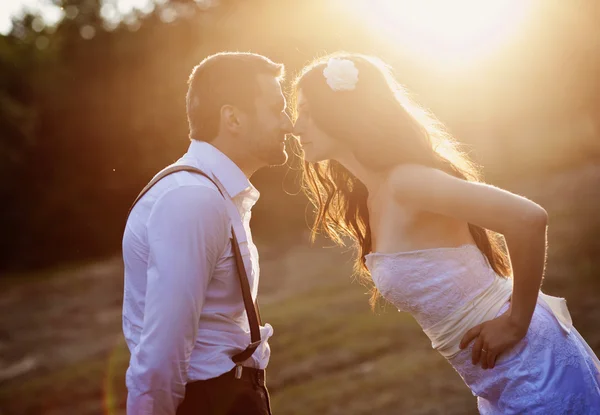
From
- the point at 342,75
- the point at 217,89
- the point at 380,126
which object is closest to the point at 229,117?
the point at 217,89

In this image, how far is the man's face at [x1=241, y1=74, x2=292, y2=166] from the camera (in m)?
3.27

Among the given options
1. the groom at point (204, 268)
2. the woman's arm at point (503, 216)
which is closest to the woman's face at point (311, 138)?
the groom at point (204, 268)

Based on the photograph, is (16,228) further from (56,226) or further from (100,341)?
(100,341)

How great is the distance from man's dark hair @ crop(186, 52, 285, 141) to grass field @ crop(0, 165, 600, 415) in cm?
283

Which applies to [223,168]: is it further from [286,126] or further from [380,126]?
[380,126]

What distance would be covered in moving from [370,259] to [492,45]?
12437 mm

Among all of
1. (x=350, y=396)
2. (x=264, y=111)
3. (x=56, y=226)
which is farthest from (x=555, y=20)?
(x=56, y=226)

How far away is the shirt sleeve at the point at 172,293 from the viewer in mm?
2500

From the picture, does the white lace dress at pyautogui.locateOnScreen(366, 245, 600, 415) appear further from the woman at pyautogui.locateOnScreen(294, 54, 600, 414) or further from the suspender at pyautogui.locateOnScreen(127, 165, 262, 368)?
the suspender at pyautogui.locateOnScreen(127, 165, 262, 368)

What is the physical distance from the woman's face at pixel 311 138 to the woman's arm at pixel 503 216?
478 mm

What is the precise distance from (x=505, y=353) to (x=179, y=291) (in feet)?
4.27

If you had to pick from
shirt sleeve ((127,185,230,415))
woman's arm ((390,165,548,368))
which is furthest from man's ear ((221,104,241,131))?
woman's arm ((390,165,548,368))

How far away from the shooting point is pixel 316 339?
9.49 meters

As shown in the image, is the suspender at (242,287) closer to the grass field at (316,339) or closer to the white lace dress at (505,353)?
the white lace dress at (505,353)
